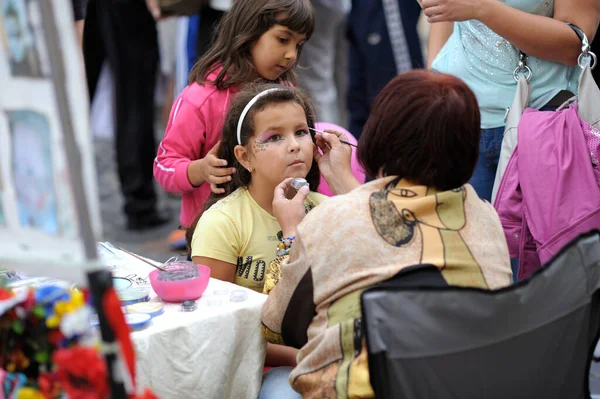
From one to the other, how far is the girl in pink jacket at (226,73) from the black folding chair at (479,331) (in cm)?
118

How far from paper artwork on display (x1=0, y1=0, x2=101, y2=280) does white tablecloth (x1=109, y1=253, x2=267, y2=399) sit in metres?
0.43

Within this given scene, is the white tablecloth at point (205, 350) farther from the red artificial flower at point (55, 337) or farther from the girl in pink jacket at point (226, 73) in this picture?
the girl in pink jacket at point (226, 73)

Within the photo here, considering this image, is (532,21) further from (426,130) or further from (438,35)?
(426,130)

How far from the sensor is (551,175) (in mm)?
2297

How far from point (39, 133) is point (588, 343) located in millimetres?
1197

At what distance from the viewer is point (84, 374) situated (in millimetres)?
1316

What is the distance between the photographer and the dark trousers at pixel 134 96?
15.1 ft

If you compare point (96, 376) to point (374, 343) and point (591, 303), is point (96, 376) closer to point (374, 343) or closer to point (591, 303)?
point (374, 343)

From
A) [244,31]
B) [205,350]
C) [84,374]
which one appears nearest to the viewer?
[84,374]

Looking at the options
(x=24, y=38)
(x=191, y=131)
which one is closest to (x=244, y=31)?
(x=191, y=131)

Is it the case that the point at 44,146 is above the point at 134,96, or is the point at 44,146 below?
above

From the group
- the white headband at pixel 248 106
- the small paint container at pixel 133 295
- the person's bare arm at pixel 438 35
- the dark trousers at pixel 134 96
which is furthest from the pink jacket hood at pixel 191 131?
the dark trousers at pixel 134 96

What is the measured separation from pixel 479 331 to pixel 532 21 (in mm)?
1184

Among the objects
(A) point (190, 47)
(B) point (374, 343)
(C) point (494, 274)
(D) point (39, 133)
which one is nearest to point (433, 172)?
(C) point (494, 274)
